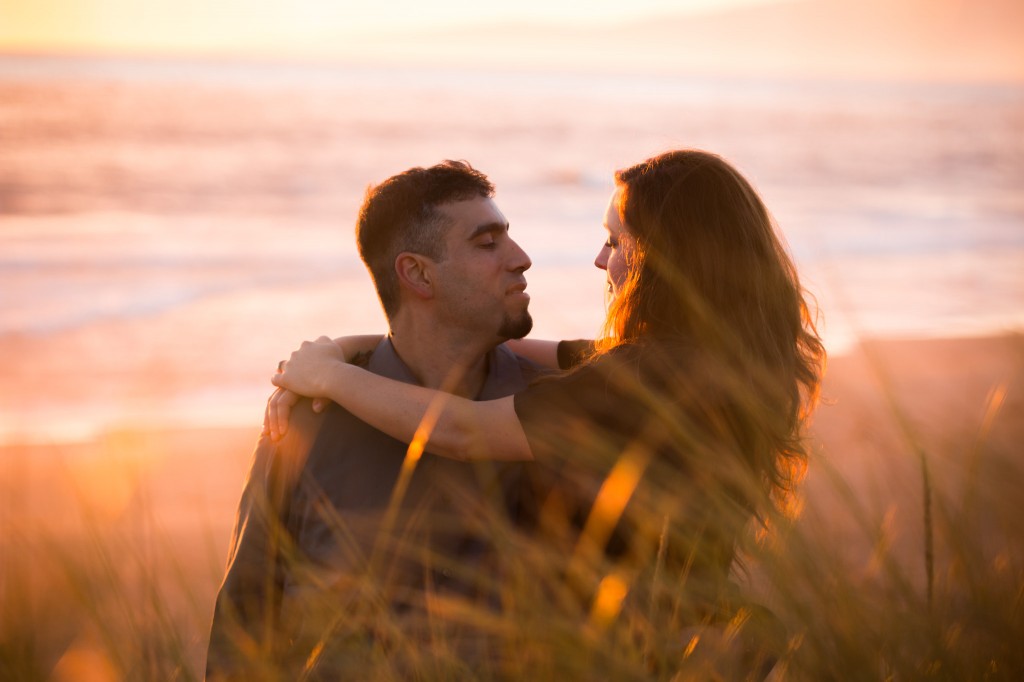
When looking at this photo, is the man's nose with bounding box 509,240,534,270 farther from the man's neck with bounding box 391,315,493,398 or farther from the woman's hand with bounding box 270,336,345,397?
the woman's hand with bounding box 270,336,345,397

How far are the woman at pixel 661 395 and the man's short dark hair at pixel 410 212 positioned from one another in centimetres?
41

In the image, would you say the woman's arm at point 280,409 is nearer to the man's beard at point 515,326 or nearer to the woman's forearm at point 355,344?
the woman's forearm at point 355,344

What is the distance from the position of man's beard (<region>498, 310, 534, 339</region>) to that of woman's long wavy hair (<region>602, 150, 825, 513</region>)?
0.36 meters

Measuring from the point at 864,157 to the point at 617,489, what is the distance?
35.4 m

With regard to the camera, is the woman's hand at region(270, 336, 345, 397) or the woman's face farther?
the woman's face

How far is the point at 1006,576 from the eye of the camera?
187 centimetres

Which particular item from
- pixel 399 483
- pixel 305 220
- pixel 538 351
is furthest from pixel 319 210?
pixel 399 483

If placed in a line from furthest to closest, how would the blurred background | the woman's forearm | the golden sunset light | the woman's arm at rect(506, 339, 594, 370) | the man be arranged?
1. the blurred background
2. the woman's arm at rect(506, 339, 594, 370)
3. the woman's forearm
4. the man
5. the golden sunset light

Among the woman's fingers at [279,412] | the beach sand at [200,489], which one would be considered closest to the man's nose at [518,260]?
the woman's fingers at [279,412]

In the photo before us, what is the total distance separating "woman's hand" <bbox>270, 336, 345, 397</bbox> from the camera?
3.21 meters

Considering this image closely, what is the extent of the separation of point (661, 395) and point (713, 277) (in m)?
0.57

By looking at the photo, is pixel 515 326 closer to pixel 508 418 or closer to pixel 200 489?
pixel 508 418

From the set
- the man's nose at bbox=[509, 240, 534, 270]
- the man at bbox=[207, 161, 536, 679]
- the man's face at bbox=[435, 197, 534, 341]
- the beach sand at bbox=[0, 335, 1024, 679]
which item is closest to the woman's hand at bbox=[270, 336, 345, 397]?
the man at bbox=[207, 161, 536, 679]

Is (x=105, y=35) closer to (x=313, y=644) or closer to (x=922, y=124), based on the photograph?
(x=922, y=124)
